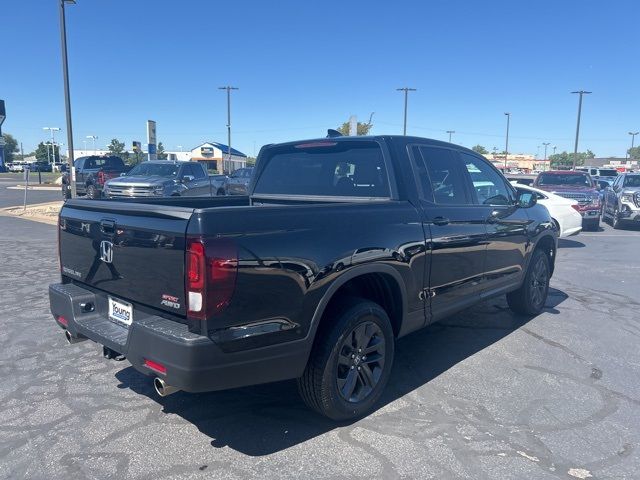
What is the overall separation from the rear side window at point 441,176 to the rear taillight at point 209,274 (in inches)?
79.2

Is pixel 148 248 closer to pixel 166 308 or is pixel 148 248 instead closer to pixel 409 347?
pixel 166 308

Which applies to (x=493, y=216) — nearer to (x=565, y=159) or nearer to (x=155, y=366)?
(x=155, y=366)

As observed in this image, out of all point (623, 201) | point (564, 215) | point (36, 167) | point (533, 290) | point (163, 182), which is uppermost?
point (36, 167)

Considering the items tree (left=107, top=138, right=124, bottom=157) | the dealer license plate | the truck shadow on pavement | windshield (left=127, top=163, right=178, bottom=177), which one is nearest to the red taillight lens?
the dealer license plate

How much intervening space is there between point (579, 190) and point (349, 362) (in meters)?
13.5

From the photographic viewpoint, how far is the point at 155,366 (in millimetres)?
2812

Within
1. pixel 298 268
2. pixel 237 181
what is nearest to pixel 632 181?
pixel 237 181

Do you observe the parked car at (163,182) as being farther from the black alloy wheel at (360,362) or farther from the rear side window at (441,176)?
the black alloy wheel at (360,362)

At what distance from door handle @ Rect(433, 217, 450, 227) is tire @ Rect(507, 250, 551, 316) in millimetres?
2092

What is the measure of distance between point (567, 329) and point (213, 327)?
14.5ft

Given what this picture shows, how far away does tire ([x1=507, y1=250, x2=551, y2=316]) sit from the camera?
586 cm

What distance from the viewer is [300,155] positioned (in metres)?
4.72

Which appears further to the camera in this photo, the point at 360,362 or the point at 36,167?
the point at 36,167

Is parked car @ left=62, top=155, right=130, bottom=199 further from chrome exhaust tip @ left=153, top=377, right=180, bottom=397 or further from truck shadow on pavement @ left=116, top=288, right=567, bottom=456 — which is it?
chrome exhaust tip @ left=153, top=377, right=180, bottom=397
